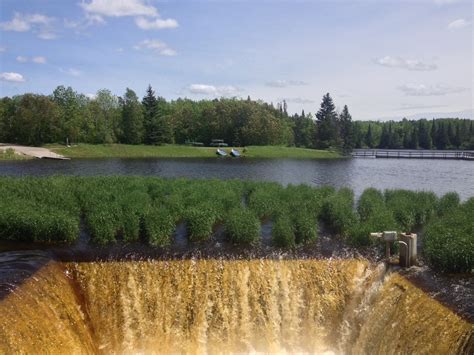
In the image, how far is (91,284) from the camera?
635 inches

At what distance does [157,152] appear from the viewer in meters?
94.0

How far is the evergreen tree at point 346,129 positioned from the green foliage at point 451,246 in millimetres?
109945

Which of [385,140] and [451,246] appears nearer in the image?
[451,246]

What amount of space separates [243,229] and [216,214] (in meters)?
Answer: 3.03

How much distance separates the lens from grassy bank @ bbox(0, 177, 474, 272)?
1881cm

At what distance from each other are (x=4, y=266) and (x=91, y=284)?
293 cm

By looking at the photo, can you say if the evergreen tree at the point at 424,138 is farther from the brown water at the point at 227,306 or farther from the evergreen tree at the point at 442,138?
the brown water at the point at 227,306

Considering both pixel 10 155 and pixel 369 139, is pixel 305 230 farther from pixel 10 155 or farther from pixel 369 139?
pixel 369 139

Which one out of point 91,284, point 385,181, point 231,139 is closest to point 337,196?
point 91,284

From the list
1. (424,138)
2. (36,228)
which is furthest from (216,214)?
(424,138)

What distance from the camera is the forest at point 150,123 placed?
95.1 m

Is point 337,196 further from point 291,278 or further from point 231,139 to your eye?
point 231,139

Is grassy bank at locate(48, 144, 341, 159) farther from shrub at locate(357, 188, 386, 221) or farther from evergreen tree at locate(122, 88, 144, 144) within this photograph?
shrub at locate(357, 188, 386, 221)

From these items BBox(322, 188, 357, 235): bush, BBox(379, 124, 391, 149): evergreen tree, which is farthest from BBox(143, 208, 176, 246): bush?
BBox(379, 124, 391, 149): evergreen tree
